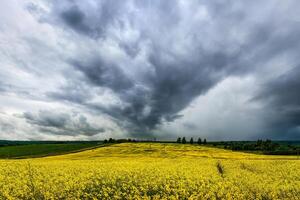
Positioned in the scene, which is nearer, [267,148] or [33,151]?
[33,151]

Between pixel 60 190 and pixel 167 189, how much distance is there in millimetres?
5287

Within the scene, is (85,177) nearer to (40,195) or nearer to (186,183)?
(40,195)

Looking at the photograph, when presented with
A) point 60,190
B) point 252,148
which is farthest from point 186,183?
point 252,148

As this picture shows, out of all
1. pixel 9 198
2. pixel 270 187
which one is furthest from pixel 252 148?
pixel 9 198

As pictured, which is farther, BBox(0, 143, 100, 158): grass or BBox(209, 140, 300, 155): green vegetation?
BBox(209, 140, 300, 155): green vegetation

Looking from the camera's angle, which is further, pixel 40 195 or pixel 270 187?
pixel 270 187

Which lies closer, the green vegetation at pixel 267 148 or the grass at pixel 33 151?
the grass at pixel 33 151

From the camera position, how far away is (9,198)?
12617 millimetres

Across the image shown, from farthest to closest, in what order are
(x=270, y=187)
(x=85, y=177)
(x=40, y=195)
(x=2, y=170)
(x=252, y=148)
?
(x=252, y=148) → (x=2, y=170) → (x=85, y=177) → (x=270, y=187) → (x=40, y=195)

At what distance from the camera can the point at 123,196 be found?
1400 centimetres

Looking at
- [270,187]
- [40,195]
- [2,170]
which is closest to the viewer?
[40,195]

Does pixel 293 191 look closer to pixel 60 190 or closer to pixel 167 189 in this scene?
pixel 167 189

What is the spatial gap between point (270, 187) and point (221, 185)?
247 cm

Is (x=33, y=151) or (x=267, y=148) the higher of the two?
(x=267, y=148)
